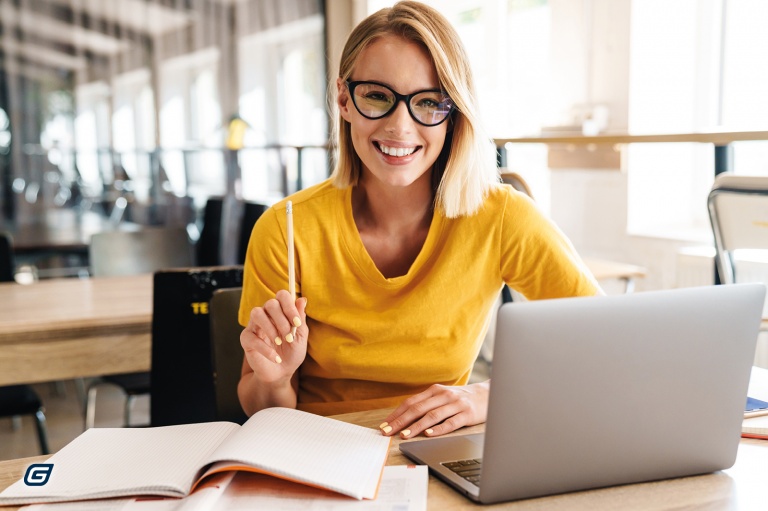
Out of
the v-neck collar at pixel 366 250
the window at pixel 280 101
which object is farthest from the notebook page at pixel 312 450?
the window at pixel 280 101

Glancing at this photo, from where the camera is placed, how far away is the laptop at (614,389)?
83cm

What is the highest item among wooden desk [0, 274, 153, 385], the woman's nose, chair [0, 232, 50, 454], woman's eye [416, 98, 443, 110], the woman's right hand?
woman's eye [416, 98, 443, 110]

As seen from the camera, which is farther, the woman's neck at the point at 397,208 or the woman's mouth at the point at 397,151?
the woman's neck at the point at 397,208

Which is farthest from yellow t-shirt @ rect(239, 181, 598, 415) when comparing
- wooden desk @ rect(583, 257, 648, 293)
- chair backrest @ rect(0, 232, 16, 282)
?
chair backrest @ rect(0, 232, 16, 282)

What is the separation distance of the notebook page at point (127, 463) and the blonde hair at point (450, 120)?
0.58 metres

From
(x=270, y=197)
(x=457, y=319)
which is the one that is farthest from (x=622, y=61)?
(x=457, y=319)

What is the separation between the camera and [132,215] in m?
5.63

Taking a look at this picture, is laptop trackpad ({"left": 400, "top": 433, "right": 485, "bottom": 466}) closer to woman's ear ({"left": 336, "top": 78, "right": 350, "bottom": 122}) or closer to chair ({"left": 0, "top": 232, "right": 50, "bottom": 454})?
woman's ear ({"left": 336, "top": 78, "right": 350, "bottom": 122})

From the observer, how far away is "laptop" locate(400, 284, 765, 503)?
2.71ft

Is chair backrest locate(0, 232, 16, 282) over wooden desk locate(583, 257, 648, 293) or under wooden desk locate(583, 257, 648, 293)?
over

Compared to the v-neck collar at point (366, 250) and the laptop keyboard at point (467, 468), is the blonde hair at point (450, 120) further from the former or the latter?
the laptop keyboard at point (467, 468)

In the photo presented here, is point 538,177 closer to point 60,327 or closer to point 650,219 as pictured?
point 650,219

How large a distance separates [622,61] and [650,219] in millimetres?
812

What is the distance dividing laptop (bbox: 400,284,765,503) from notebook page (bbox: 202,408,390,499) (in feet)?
0.35
